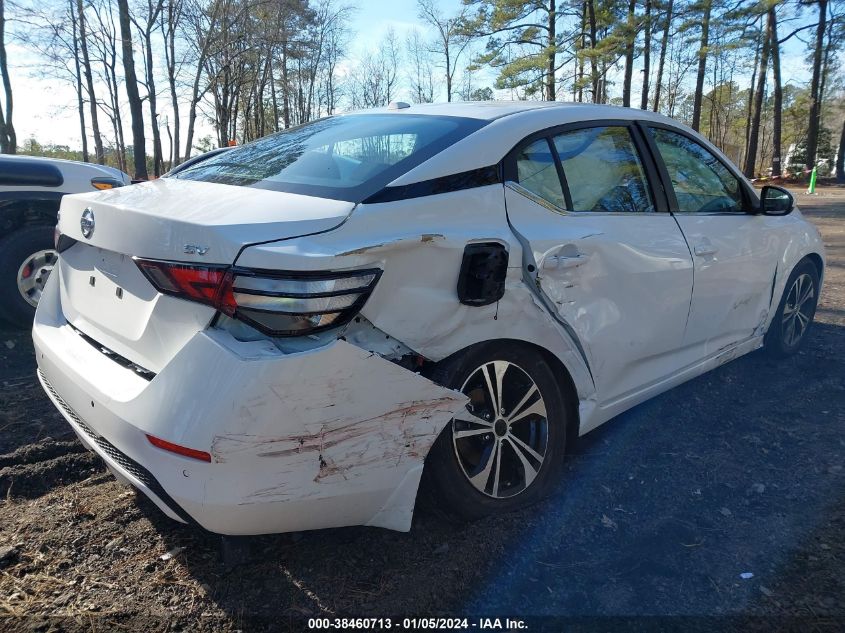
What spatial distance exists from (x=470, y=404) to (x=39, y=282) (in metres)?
4.12

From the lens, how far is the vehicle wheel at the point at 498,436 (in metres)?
2.28

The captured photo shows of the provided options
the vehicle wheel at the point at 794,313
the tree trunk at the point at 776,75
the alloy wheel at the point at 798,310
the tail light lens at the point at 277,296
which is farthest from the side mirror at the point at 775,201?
the tree trunk at the point at 776,75

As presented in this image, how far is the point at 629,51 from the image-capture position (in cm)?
2830

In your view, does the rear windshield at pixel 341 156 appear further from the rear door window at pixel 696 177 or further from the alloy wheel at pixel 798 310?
the alloy wheel at pixel 798 310

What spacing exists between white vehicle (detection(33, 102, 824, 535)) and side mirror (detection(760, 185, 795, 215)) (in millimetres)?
658

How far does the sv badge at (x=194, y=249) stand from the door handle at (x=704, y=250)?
2488 millimetres

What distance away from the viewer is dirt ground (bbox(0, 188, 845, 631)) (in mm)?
2109

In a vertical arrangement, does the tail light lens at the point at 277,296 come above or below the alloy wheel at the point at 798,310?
above

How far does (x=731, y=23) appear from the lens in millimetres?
27984

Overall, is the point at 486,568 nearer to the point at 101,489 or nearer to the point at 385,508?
the point at 385,508

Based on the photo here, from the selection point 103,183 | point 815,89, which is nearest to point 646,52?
point 815,89

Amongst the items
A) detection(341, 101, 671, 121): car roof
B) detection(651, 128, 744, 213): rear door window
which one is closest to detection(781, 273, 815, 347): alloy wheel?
detection(651, 128, 744, 213): rear door window

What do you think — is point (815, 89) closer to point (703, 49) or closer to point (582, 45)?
point (703, 49)

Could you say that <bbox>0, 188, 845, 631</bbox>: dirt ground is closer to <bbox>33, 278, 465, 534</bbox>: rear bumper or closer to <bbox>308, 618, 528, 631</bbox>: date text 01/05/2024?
<bbox>308, 618, 528, 631</bbox>: date text 01/05/2024
